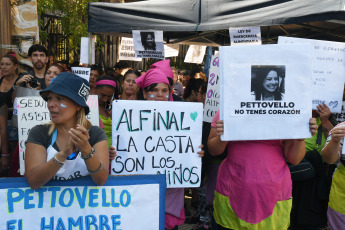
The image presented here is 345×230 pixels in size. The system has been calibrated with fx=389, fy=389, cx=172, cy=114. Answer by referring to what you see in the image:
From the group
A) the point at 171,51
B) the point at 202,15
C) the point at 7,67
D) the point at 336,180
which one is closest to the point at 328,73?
Answer: the point at 336,180

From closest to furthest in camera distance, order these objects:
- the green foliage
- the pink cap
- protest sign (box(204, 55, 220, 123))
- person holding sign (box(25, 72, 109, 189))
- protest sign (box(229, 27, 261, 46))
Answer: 1. person holding sign (box(25, 72, 109, 189))
2. the pink cap
3. protest sign (box(204, 55, 220, 123))
4. protest sign (box(229, 27, 261, 46))
5. the green foliage

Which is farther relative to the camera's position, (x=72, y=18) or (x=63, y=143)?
(x=72, y=18)

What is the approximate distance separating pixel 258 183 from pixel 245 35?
3.14 metres

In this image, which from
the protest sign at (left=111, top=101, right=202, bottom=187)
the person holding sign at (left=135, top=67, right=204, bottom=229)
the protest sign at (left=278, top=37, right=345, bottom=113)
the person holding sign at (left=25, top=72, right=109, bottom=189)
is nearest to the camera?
the person holding sign at (left=25, top=72, right=109, bottom=189)

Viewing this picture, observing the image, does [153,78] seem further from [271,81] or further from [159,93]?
[271,81]

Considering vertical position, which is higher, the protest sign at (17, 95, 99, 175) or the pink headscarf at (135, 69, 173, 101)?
the pink headscarf at (135, 69, 173, 101)

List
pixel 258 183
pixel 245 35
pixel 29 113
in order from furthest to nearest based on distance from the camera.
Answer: pixel 245 35, pixel 29 113, pixel 258 183

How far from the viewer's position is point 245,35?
5402 millimetres

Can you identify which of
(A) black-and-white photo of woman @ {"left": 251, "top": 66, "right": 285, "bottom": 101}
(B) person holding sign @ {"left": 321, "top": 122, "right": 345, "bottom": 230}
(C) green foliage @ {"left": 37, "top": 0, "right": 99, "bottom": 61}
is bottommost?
(B) person holding sign @ {"left": 321, "top": 122, "right": 345, "bottom": 230}

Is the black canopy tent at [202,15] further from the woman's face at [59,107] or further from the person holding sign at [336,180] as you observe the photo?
the woman's face at [59,107]

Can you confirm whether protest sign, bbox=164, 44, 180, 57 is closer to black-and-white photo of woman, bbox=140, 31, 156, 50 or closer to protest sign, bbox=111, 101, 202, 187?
black-and-white photo of woman, bbox=140, 31, 156, 50

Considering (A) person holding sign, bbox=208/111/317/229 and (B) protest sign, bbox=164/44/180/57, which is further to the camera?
(B) protest sign, bbox=164/44/180/57

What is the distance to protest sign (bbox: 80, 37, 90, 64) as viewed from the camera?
684cm

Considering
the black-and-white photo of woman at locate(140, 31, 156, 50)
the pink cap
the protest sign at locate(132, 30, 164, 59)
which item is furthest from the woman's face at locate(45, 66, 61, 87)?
the black-and-white photo of woman at locate(140, 31, 156, 50)
